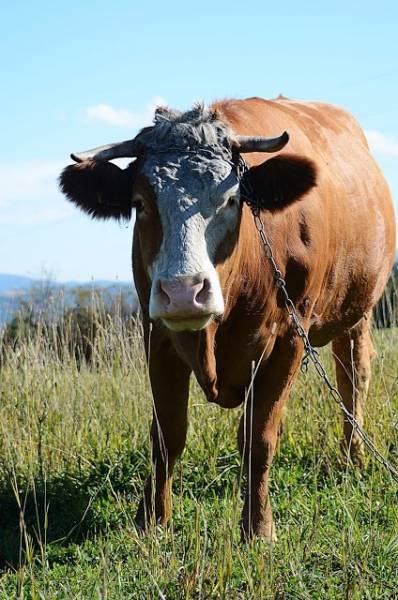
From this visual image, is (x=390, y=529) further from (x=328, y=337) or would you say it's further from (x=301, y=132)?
(x=301, y=132)

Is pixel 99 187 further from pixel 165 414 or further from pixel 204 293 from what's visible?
pixel 165 414

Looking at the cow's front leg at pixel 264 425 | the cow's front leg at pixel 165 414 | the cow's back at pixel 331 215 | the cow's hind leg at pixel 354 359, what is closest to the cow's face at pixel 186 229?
the cow's back at pixel 331 215

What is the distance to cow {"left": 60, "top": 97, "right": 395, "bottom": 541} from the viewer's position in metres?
4.61


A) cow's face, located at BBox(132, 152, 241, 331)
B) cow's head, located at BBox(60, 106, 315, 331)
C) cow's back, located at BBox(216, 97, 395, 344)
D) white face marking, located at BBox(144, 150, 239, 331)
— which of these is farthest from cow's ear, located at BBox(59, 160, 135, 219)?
cow's back, located at BBox(216, 97, 395, 344)

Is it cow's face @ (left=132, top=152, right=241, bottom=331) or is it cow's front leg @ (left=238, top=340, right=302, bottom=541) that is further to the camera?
cow's front leg @ (left=238, top=340, right=302, bottom=541)

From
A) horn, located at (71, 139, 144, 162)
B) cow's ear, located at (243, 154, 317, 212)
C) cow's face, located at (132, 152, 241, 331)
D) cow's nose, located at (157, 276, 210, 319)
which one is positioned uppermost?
horn, located at (71, 139, 144, 162)

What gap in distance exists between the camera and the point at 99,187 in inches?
206

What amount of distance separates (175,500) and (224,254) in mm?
1856

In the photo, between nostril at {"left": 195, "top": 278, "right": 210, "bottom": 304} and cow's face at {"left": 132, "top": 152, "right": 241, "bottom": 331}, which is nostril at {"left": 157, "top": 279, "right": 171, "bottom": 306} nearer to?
cow's face at {"left": 132, "top": 152, "right": 241, "bottom": 331}

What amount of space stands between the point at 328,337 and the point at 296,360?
129 cm

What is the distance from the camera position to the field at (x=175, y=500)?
168 inches

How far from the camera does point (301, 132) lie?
21.1ft

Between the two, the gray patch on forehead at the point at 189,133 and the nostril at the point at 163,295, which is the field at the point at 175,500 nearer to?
the nostril at the point at 163,295

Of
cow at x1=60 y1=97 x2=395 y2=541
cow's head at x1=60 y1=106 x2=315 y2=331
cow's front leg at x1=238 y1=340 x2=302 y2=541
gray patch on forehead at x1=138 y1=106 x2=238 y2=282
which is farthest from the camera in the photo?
cow's front leg at x1=238 y1=340 x2=302 y2=541
